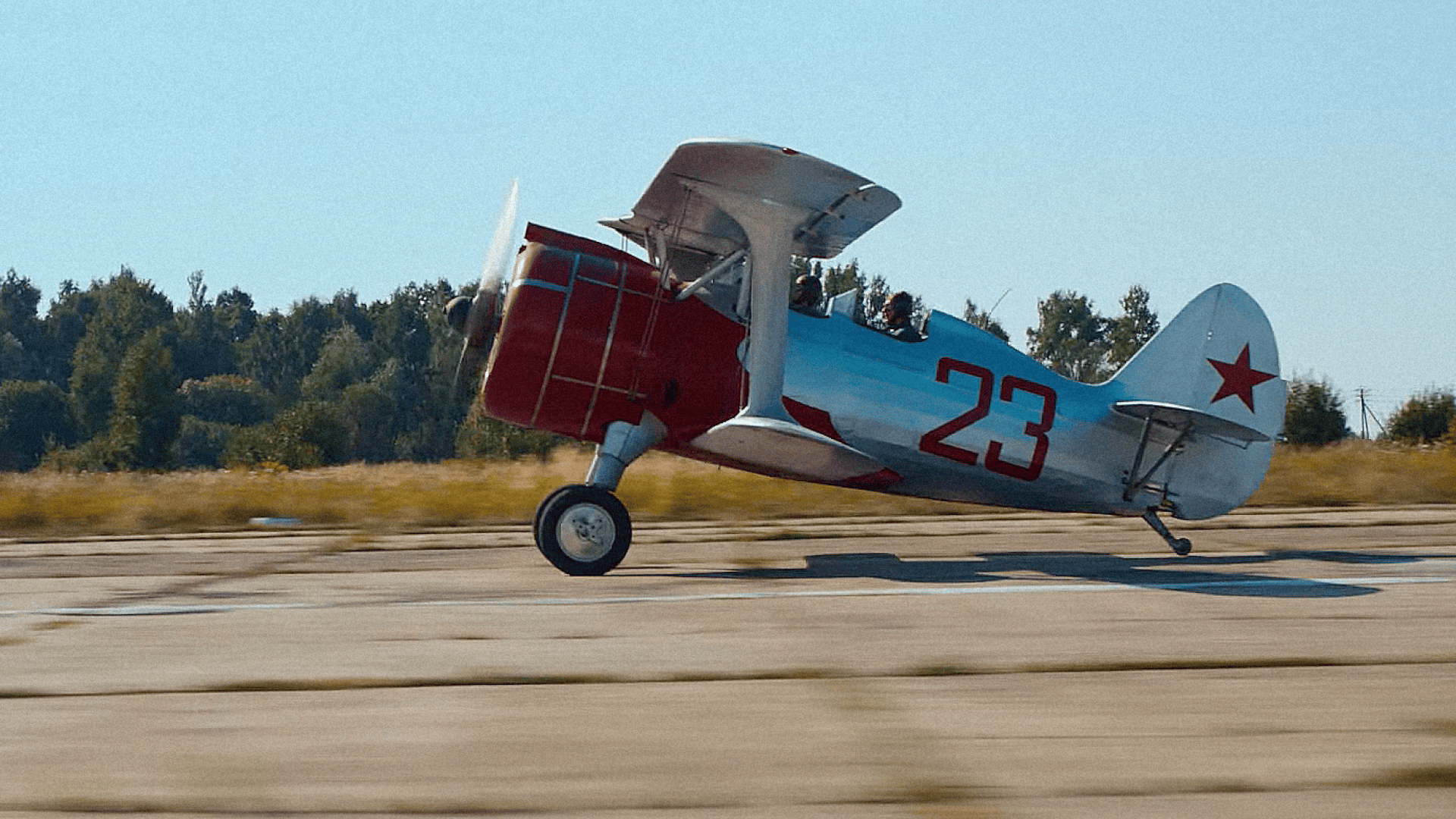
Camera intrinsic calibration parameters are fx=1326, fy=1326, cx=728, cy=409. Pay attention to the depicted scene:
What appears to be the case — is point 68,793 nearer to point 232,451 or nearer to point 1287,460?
point 1287,460

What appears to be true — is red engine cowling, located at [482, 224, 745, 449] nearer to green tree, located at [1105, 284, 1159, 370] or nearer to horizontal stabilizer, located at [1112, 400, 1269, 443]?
horizontal stabilizer, located at [1112, 400, 1269, 443]

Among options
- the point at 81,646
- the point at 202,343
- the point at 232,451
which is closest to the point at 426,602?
the point at 81,646

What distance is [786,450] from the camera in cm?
→ 836

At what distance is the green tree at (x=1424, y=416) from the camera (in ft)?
145

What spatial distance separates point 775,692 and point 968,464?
5085 millimetres

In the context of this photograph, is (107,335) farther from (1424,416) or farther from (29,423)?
(1424,416)

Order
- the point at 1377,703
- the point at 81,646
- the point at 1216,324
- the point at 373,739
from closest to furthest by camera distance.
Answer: the point at 373,739 → the point at 1377,703 → the point at 81,646 → the point at 1216,324

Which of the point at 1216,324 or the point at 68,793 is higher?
the point at 1216,324

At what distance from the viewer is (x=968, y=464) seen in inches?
367

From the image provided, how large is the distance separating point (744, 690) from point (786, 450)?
387cm

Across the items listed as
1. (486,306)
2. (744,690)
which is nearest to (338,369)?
(486,306)


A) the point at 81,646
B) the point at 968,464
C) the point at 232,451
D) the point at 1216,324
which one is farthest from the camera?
the point at 232,451

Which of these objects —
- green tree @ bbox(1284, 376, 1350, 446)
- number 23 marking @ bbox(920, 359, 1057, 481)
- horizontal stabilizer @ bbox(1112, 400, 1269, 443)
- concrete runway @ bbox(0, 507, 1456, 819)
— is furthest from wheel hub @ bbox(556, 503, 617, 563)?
green tree @ bbox(1284, 376, 1350, 446)

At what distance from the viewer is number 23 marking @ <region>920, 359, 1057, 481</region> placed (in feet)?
30.3
